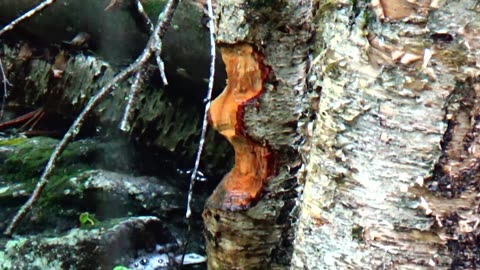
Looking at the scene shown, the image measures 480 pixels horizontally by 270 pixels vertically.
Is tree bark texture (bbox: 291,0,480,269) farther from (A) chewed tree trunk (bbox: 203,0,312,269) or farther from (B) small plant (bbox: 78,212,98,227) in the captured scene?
(B) small plant (bbox: 78,212,98,227)

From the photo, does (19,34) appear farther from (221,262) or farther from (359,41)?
(359,41)

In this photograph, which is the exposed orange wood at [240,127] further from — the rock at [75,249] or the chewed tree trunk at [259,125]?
the rock at [75,249]

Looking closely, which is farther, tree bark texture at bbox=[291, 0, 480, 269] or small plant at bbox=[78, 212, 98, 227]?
small plant at bbox=[78, 212, 98, 227]

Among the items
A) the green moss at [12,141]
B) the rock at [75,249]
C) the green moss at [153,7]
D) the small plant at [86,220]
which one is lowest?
the rock at [75,249]

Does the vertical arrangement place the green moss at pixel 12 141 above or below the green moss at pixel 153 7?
below

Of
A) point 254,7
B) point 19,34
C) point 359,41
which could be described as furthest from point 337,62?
point 19,34

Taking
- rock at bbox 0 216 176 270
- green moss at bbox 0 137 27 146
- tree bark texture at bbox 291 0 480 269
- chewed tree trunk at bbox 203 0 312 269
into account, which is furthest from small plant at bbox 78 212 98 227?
tree bark texture at bbox 291 0 480 269

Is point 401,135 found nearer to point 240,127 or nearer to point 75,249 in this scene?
point 240,127

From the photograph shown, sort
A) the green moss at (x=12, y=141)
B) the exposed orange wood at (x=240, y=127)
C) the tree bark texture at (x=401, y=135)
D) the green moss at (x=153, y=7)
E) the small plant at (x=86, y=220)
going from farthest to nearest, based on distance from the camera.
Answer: the green moss at (x=12, y=141)
the green moss at (x=153, y=7)
the small plant at (x=86, y=220)
the exposed orange wood at (x=240, y=127)
the tree bark texture at (x=401, y=135)

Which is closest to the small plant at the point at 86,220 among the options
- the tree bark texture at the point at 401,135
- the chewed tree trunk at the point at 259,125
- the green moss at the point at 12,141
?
the chewed tree trunk at the point at 259,125
